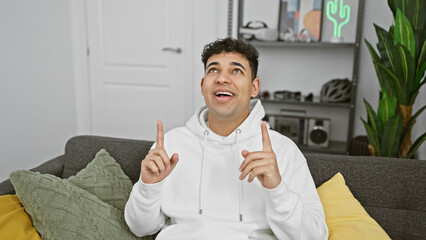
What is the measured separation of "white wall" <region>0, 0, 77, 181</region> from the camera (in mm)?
2945

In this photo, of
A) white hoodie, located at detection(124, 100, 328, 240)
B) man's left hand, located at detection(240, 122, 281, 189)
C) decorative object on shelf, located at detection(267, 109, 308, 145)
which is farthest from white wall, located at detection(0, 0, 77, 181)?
man's left hand, located at detection(240, 122, 281, 189)

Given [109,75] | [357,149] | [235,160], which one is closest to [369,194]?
[235,160]

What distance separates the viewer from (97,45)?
379 centimetres

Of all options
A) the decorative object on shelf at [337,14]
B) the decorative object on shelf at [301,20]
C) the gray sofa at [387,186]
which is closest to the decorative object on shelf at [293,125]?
the decorative object on shelf at [301,20]

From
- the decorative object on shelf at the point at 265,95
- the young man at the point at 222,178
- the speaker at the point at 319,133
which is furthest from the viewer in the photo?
the decorative object on shelf at the point at 265,95

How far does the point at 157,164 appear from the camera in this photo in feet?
3.82

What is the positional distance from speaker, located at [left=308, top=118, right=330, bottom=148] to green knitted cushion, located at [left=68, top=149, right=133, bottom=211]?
6.52 feet

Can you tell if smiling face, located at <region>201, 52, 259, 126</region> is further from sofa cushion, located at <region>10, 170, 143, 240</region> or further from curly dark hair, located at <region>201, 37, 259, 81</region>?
sofa cushion, located at <region>10, 170, 143, 240</region>

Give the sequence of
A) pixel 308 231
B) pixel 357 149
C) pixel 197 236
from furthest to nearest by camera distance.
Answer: pixel 357 149
pixel 197 236
pixel 308 231

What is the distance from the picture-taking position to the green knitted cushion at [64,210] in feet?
3.82

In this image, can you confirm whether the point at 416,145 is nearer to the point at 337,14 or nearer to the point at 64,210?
the point at 337,14

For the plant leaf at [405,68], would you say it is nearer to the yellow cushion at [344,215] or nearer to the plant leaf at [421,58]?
the plant leaf at [421,58]

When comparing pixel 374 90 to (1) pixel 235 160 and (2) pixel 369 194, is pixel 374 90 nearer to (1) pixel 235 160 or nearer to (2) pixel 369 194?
(2) pixel 369 194

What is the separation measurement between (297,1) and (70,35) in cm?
213
